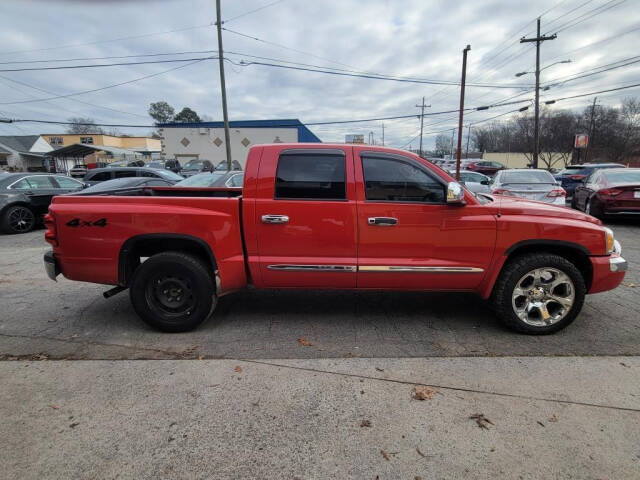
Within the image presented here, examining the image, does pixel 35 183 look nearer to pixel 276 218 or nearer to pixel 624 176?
pixel 276 218

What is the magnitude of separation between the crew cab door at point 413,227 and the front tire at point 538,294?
11.7 inches

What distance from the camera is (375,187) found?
3.52 meters

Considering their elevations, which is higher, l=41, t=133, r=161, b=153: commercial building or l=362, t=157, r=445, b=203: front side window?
l=41, t=133, r=161, b=153: commercial building

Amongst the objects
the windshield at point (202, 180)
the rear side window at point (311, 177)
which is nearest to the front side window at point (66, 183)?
the windshield at point (202, 180)

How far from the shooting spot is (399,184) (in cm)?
354

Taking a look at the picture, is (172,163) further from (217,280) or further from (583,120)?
(583,120)

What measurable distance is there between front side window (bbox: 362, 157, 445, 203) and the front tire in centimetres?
105

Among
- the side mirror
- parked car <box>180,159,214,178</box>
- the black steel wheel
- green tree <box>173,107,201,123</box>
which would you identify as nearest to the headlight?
the side mirror

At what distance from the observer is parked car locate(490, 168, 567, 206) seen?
8.91m

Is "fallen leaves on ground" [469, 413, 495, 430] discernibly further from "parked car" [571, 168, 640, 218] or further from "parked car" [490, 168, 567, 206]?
"parked car" [571, 168, 640, 218]

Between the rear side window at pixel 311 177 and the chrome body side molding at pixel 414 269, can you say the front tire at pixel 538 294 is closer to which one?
the chrome body side molding at pixel 414 269

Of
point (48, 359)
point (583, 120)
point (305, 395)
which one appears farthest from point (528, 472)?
point (583, 120)

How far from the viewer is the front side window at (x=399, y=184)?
3506mm

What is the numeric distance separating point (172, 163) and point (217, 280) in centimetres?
3285
